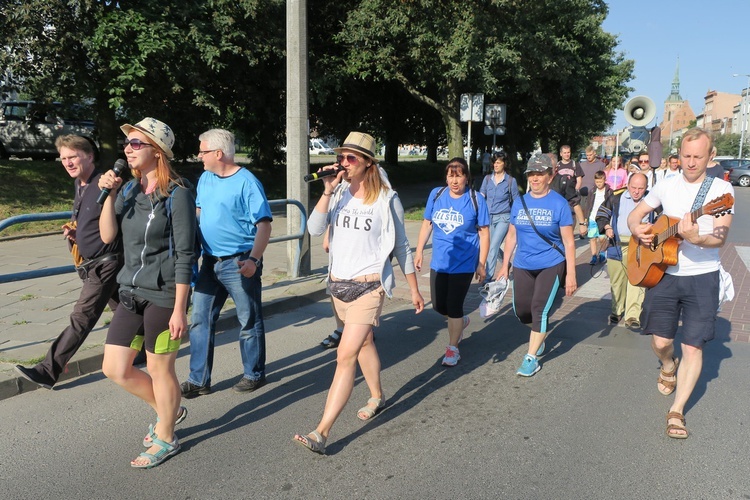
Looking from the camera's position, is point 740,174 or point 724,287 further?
point 740,174

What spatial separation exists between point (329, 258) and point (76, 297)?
3941 millimetres

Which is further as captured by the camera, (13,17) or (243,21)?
(243,21)

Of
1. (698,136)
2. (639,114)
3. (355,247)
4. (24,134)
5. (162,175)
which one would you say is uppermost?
(639,114)

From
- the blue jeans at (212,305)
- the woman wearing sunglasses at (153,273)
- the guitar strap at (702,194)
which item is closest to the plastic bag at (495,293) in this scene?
the guitar strap at (702,194)

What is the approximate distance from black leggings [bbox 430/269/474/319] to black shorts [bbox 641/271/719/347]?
61.0 inches

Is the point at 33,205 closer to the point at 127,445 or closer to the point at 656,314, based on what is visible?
the point at 127,445

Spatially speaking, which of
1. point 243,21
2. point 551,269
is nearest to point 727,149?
point 243,21

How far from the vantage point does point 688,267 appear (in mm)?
3924

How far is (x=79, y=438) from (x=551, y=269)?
354cm

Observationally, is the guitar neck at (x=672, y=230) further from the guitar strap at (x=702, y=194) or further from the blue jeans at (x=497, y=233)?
the blue jeans at (x=497, y=233)

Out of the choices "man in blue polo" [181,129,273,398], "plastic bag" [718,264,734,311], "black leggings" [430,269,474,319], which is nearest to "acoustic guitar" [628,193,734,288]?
"plastic bag" [718,264,734,311]

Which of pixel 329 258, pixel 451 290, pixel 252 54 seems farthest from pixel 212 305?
pixel 252 54

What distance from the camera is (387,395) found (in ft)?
15.1

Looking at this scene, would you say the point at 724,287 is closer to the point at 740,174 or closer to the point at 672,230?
the point at 672,230
